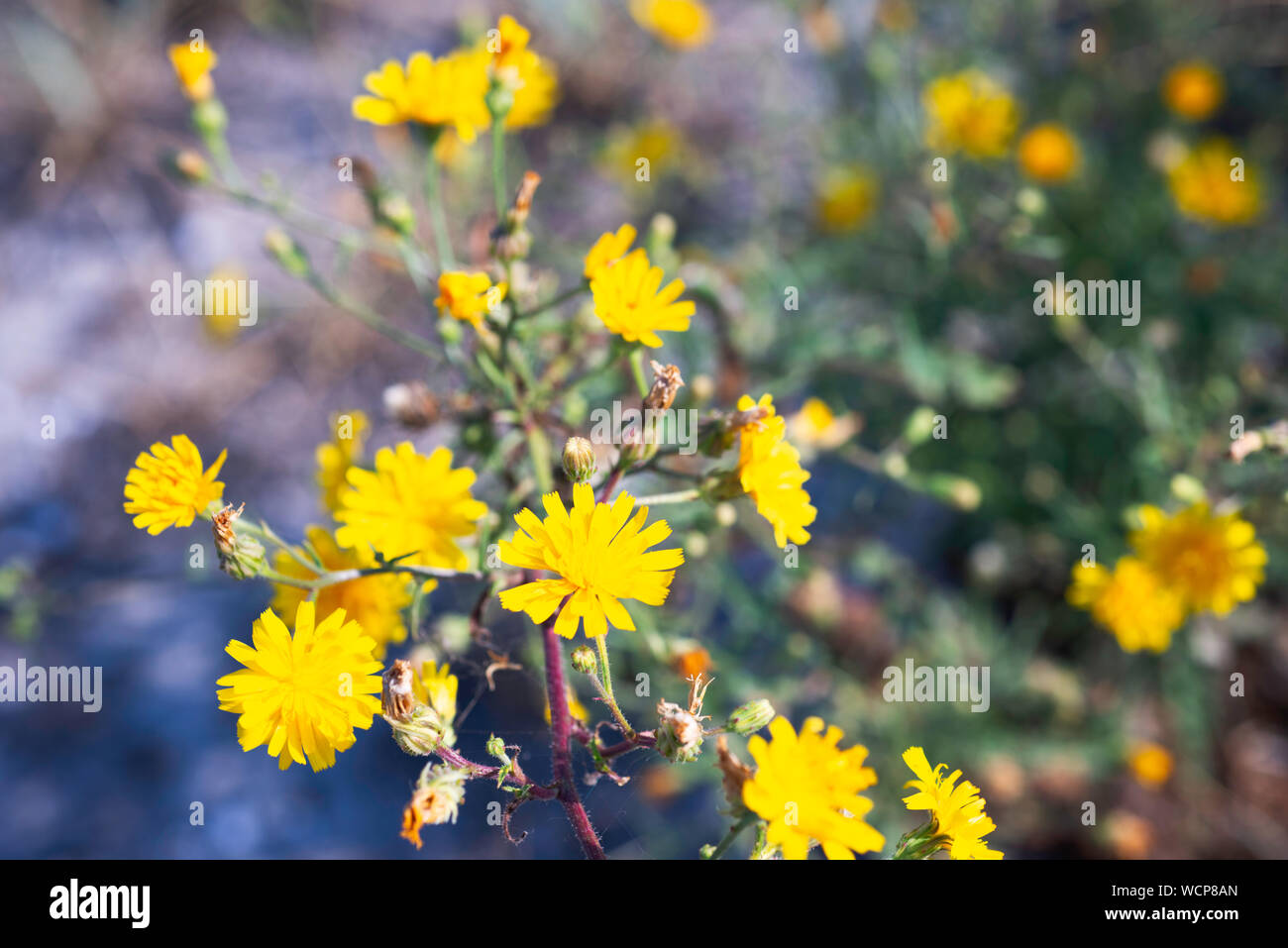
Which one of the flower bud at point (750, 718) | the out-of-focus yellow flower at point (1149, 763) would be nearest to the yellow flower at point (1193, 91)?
the out-of-focus yellow flower at point (1149, 763)

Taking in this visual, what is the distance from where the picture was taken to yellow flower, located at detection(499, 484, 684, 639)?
1.84 meters

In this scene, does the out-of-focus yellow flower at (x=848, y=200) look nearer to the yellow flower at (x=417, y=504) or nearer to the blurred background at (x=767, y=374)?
the blurred background at (x=767, y=374)

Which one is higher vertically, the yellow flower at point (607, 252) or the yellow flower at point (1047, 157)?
the yellow flower at point (1047, 157)

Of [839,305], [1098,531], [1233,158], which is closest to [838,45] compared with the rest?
[839,305]

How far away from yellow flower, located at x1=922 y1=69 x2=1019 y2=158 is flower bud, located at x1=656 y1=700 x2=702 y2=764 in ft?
10.7

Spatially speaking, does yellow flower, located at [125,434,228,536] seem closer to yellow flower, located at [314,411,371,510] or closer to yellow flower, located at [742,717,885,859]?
yellow flower, located at [314,411,371,510]

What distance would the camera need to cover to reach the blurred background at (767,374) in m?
3.64

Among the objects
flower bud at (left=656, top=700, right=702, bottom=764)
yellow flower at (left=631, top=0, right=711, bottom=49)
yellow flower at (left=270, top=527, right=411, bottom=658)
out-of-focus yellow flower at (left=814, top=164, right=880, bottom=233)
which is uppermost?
yellow flower at (left=631, top=0, right=711, bottom=49)

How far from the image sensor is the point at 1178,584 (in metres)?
3.02

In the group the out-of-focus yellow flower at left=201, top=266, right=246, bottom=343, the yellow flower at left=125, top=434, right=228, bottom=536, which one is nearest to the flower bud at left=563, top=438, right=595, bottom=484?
the yellow flower at left=125, top=434, right=228, bottom=536

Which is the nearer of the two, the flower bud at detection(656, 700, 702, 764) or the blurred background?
the flower bud at detection(656, 700, 702, 764)

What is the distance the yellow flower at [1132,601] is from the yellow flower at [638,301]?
6.67ft

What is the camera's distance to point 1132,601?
313cm

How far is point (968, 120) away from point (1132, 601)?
226 cm
